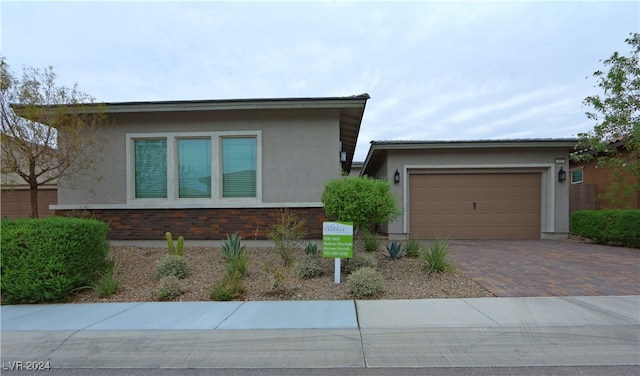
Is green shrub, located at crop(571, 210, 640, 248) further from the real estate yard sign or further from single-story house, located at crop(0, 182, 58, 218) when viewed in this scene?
single-story house, located at crop(0, 182, 58, 218)

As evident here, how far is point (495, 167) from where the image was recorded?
36.3ft

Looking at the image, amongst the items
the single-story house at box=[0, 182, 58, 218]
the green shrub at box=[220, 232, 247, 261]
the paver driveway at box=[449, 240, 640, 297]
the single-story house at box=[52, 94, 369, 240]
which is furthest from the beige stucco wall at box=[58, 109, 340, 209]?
the single-story house at box=[0, 182, 58, 218]

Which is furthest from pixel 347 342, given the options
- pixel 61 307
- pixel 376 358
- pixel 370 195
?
pixel 61 307

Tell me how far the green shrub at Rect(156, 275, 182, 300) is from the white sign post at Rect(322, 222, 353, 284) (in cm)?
256

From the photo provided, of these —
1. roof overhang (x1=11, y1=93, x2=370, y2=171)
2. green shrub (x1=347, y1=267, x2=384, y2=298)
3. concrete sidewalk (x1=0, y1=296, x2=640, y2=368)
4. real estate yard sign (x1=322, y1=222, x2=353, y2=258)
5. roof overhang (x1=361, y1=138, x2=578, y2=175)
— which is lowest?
concrete sidewalk (x1=0, y1=296, x2=640, y2=368)

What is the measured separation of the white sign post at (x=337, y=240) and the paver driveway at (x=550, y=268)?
2431mm

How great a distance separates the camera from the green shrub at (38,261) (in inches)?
202

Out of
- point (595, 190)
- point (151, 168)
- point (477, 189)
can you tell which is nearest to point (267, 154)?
point (151, 168)

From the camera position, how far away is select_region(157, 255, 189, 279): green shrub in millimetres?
6199

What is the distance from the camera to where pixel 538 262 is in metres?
7.18

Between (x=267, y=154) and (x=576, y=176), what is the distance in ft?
47.0

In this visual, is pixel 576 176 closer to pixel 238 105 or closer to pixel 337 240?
pixel 337 240

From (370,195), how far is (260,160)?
12.1ft

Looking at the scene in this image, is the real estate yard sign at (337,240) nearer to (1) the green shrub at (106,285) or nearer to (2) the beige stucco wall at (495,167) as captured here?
(1) the green shrub at (106,285)
